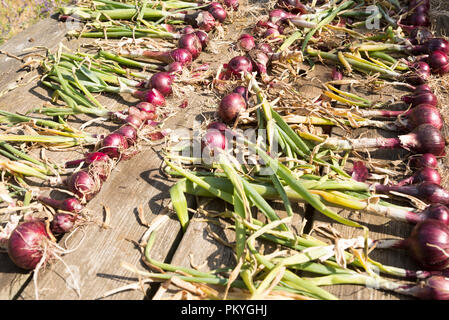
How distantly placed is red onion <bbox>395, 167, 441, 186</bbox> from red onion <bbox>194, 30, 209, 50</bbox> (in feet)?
5.26

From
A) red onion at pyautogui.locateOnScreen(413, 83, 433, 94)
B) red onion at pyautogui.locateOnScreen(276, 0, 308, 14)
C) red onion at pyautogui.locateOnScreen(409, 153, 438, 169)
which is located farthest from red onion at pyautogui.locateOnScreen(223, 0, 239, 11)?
red onion at pyautogui.locateOnScreen(409, 153, 438, 169)

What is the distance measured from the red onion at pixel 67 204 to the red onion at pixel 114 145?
0.30 metres

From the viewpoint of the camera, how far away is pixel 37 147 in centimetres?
190

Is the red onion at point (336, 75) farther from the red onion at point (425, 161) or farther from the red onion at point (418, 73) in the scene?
the red onion at point (425, 161)

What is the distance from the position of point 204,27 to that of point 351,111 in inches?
51.9

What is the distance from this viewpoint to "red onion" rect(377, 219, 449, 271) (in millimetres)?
1276

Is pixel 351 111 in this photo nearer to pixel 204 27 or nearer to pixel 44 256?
pixel 204 27

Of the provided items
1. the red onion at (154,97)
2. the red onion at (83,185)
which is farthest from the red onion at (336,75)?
the red onion at (83,185)

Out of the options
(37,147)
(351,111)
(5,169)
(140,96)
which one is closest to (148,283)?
(5,169)

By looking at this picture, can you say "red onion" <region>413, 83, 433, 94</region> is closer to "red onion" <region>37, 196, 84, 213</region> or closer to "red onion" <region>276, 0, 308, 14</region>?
"red onion" <region>276, 0, 308, 14</region>

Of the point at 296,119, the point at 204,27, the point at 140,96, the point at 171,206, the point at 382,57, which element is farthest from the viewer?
the point at 204,27

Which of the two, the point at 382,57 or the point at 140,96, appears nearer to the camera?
the point at 140,96

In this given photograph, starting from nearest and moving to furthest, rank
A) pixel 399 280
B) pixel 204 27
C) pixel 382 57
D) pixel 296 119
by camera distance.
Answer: pixel 399 280, pixel 296 119, pixel 382 57, pixel 204 27

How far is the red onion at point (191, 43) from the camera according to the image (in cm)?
244
